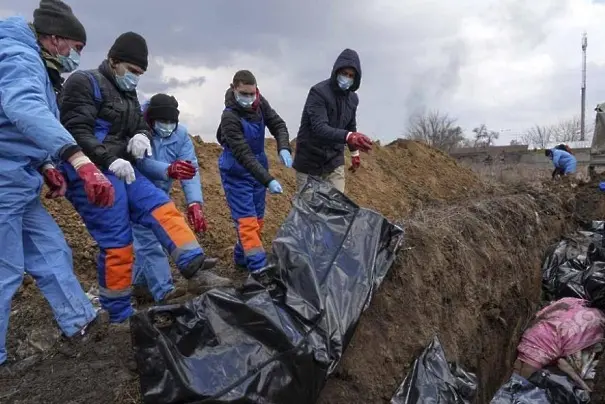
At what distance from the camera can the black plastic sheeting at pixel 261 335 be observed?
2035mm

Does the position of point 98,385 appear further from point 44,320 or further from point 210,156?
point 210,156

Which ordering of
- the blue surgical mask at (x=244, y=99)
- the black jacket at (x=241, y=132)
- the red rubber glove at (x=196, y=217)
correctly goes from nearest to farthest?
the red rubber glove at (x=196, y=217), the black jacket at (x=241, y=132), the blue surgical mask at (x=244, y=99)

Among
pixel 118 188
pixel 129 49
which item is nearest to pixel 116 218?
pixel 118 188

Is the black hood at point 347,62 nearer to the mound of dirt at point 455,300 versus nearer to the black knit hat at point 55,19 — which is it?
the mound of dirt at point 455,300

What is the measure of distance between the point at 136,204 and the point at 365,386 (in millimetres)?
1730

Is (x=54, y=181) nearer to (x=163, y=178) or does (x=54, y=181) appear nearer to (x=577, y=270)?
(x=163, y=178)

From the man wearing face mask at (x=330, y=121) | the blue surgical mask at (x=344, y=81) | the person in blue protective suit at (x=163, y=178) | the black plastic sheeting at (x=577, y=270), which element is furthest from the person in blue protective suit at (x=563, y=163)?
the person in blue protective suit at (x=163, y=178)

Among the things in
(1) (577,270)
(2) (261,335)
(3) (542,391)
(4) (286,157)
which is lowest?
(3) (542,391)

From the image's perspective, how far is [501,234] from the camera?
489 centimetres

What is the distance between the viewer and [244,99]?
3.84m

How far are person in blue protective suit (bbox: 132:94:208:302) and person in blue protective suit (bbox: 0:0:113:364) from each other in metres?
0.67

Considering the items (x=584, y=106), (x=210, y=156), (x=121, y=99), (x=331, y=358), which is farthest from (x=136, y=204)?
(x=584, y=106)

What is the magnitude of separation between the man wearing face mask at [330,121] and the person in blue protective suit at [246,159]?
1.29 feet

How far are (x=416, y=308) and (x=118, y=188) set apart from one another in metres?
2.11
